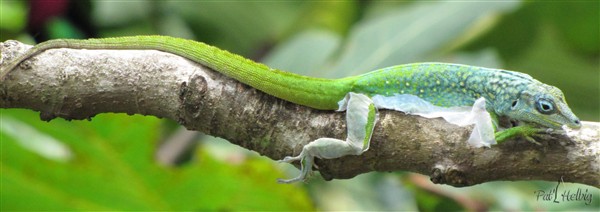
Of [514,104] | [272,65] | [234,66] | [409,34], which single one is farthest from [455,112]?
[272,65]

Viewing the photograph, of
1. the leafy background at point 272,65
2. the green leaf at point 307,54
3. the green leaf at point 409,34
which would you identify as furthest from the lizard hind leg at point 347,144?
the green leaf at point 307,54

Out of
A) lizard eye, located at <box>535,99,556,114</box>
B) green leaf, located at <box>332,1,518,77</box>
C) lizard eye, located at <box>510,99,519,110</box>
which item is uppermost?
green leaf, located at <box>332,1,518,77</box>

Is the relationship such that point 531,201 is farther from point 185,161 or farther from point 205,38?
point 205,38
